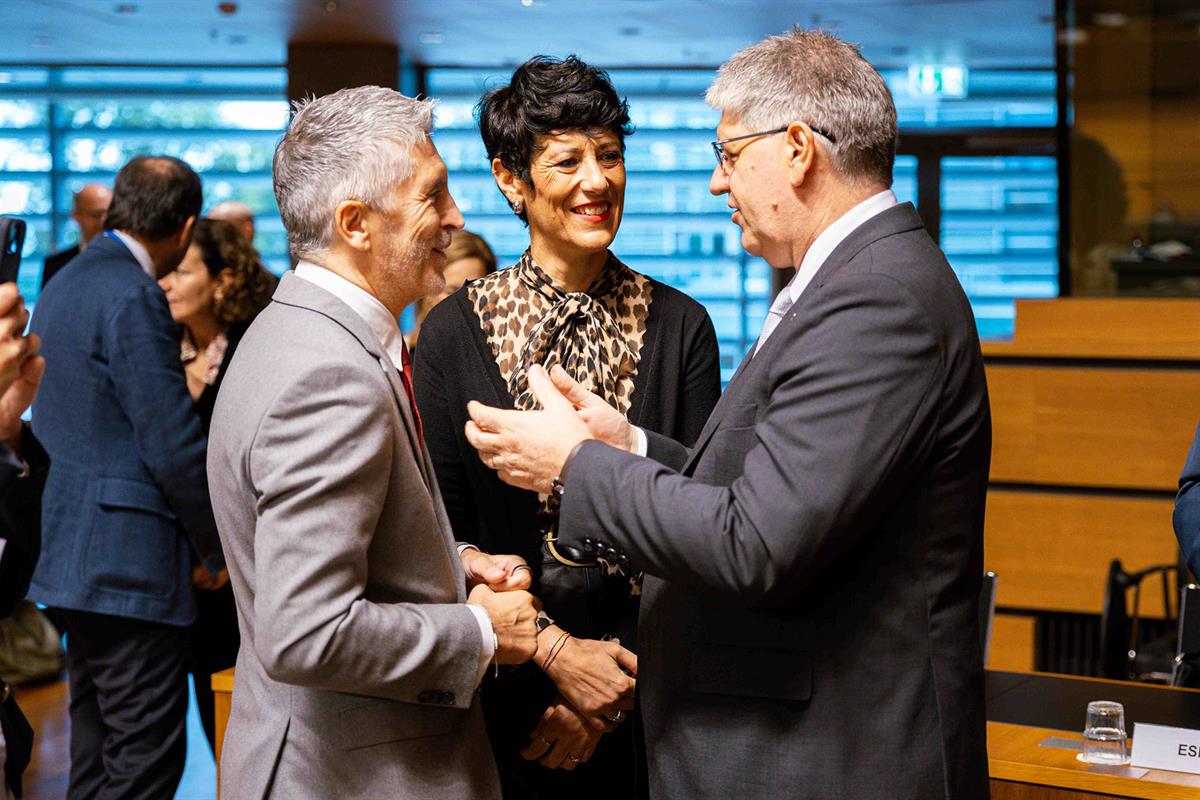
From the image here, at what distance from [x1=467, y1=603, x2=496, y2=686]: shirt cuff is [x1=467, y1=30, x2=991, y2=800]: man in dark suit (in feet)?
0.51

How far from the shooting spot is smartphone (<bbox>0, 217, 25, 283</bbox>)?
5.27 feet

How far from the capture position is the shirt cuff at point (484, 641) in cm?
158

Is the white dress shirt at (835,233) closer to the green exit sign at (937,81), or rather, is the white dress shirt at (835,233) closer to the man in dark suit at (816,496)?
the man in dark suit at (816,496)

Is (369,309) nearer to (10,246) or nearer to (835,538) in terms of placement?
(10,246)

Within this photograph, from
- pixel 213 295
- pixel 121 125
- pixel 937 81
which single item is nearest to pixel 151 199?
pixel 213 295

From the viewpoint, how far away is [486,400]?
2094mm

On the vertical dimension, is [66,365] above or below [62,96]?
below

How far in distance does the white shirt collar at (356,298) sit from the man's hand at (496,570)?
0.39 meters

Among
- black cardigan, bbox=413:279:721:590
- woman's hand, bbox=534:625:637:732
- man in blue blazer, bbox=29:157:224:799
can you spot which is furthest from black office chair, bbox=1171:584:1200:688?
man in blue blazer, bbox=29:157:224:799

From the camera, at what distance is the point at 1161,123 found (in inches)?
222

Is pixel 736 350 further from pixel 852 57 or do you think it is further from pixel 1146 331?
pixel 852 57

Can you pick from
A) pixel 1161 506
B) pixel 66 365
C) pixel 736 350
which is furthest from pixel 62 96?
pixel 1161 506

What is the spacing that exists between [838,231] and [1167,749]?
43.6 inches

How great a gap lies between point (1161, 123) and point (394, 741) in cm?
516
